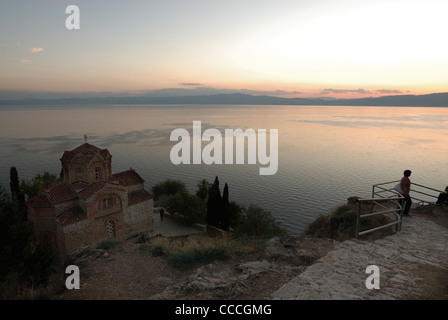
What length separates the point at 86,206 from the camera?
21891 mm

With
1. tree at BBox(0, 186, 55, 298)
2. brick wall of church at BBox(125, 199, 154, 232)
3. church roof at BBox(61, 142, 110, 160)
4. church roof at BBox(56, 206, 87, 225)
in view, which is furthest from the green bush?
church roof at BBox(61, 142, 110, 160)

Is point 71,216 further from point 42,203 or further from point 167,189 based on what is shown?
point 167,189

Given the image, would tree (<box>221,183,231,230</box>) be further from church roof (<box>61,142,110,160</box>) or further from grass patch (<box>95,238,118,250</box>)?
grass patch (<box>95,238,118,250</box>)

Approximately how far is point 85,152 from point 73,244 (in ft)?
25.4

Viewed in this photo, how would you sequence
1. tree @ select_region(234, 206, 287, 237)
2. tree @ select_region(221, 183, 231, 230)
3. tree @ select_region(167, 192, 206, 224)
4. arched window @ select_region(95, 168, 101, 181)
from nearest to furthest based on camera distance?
arched window @ select_region(95, 168, 101, 181) → tree @ select_region(234, 206, 287, 237) → tree @ select_region(221, 183, 231, 230) → tree @ select_region(167, 192, 206, 224)

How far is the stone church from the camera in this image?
21266 mm

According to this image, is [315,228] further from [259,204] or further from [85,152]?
[259,204]

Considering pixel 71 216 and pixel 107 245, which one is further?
pixel 71 216

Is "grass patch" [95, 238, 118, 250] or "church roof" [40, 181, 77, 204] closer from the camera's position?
"grass patch" [95, 238, 118, 250]

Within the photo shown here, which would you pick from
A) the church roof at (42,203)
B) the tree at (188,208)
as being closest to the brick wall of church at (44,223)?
the church roof at (42,203)

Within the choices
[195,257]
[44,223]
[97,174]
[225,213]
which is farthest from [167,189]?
[195,257]
